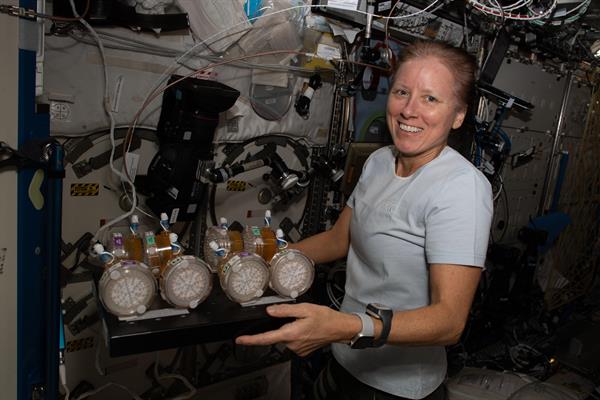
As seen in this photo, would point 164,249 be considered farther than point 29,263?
Yes

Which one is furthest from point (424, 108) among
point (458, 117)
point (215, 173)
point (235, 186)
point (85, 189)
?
point (85, 189)

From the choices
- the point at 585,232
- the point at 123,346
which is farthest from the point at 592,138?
A: the point at 123,346

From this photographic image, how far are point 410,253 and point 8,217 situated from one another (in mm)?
1226

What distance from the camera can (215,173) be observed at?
2359mm

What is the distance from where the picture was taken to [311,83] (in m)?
2.86

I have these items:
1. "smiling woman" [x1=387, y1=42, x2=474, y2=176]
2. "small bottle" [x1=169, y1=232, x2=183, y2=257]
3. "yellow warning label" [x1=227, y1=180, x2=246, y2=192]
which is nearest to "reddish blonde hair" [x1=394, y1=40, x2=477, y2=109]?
"smiling woman" [x1=387, y1=42, x2=474, y2=176]

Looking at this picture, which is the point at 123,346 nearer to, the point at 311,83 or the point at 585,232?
the point at 311,83

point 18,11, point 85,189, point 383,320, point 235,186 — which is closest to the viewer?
point 18,11

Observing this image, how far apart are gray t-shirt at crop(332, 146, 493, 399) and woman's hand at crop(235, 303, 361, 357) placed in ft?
1.18

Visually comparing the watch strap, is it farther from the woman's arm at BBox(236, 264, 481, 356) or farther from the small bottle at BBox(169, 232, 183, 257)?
the small bottle at BBox(169, 232, 183, 257)

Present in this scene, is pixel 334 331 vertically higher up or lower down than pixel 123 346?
higher up

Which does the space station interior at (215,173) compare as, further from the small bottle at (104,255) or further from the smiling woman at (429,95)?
the smiling woman at (429,95)

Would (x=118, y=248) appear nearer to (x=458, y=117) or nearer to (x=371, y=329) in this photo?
(x=371, y=329)

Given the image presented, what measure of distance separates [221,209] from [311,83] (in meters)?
1.00
